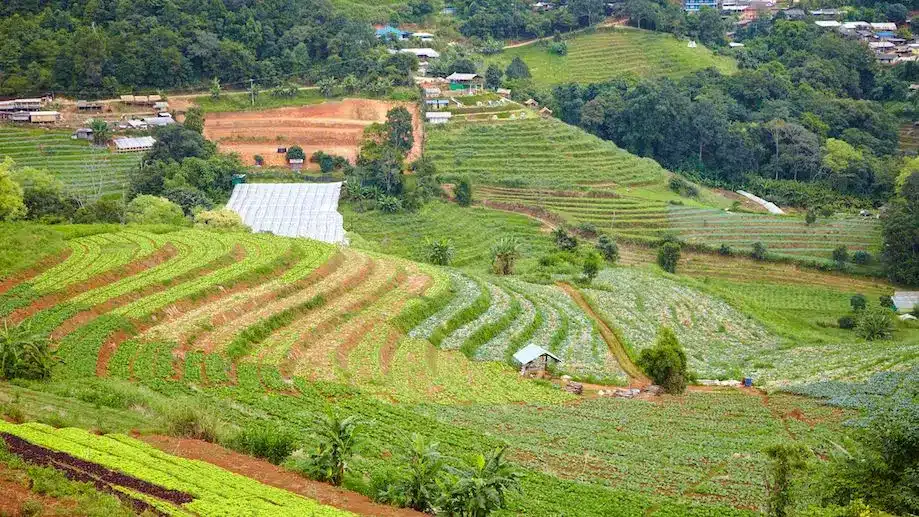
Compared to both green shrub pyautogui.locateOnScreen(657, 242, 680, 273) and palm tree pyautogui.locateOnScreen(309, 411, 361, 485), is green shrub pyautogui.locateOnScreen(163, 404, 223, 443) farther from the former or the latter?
green shrub pyautogui.locateOnScreen(657, 242, 680, 273)

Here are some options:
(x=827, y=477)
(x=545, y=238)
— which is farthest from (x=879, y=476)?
(x=545, y=238)

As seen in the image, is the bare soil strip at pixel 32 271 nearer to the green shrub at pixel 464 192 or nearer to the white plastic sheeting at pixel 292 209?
the white plastic sheeting at pixel 292 209

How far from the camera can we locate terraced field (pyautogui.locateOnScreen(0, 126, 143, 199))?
6844 centimetres

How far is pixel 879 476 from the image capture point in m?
21.2

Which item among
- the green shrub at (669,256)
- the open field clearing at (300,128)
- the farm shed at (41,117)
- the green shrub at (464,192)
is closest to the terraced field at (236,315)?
the green shrub at (669,256)

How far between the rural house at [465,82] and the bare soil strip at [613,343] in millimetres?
37580

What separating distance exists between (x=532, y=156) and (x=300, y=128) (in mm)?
20161

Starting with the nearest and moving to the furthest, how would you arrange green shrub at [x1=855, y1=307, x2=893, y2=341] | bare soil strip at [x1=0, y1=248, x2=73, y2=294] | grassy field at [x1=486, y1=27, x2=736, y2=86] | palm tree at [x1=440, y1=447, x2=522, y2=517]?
palm tree at [x1=440, y1=447, x2=522, y2=517]
bare soil strip at [x1=0, y1=248, x2=73, y2=294]
green shrub at [x1=855, y1=307, x2=893, y2=341]
grassy field at [x1=486, y1=27, x2=736, y2=86]

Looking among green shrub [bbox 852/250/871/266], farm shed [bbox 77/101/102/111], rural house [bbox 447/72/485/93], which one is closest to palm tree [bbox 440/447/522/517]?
green shrub [bbox 852/250/871/266]

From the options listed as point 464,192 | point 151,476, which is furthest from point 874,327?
point 151,476

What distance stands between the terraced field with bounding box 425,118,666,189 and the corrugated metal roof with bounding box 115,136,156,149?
22693mm

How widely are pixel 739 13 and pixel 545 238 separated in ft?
233

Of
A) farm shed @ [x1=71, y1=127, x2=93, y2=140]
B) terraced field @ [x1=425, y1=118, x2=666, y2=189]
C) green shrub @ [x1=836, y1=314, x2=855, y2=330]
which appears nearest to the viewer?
green shrub @ [x1=836, y1=314, x2=855, y2=330]

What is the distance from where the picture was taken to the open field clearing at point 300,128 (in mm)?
77938
